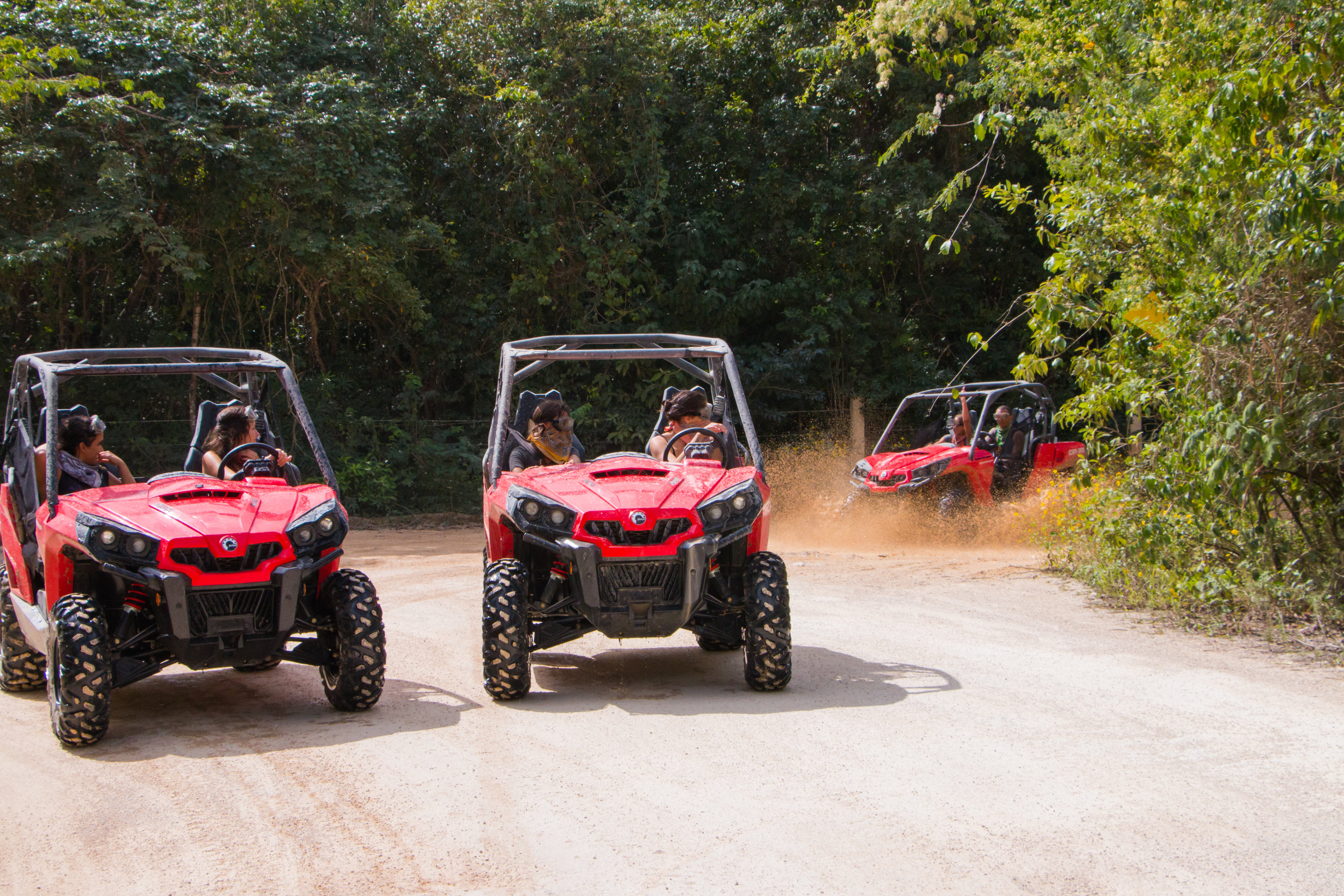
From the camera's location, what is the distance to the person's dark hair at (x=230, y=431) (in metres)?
7.00

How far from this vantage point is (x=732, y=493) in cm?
607

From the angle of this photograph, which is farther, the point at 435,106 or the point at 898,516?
the point at 435,106

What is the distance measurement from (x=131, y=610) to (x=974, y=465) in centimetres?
972

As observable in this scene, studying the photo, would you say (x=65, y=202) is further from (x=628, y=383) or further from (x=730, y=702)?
(x=730, y=702)

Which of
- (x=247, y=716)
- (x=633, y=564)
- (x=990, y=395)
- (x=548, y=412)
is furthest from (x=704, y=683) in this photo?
(x=990, y=395)

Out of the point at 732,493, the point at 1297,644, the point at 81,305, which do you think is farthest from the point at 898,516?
the point at 81,305

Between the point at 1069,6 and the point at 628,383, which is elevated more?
the point at 1069,6

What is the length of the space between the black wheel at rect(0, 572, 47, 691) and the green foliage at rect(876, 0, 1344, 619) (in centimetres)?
693

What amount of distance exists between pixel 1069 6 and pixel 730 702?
25.4 ft

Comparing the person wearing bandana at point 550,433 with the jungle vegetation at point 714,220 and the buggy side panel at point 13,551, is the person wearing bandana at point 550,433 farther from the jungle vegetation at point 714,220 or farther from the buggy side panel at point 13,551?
the jungle vegetation at point 714,220

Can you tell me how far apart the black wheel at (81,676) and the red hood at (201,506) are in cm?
47

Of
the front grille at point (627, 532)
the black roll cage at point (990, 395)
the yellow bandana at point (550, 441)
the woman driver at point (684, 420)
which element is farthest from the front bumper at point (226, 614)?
the black roll cage at point (990, 395)

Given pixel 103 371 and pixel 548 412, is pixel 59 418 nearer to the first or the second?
pixel 103 371

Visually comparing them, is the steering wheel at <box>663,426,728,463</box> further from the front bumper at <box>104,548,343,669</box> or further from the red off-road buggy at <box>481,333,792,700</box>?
the front bumper at <box>104,548,343,669</box>
